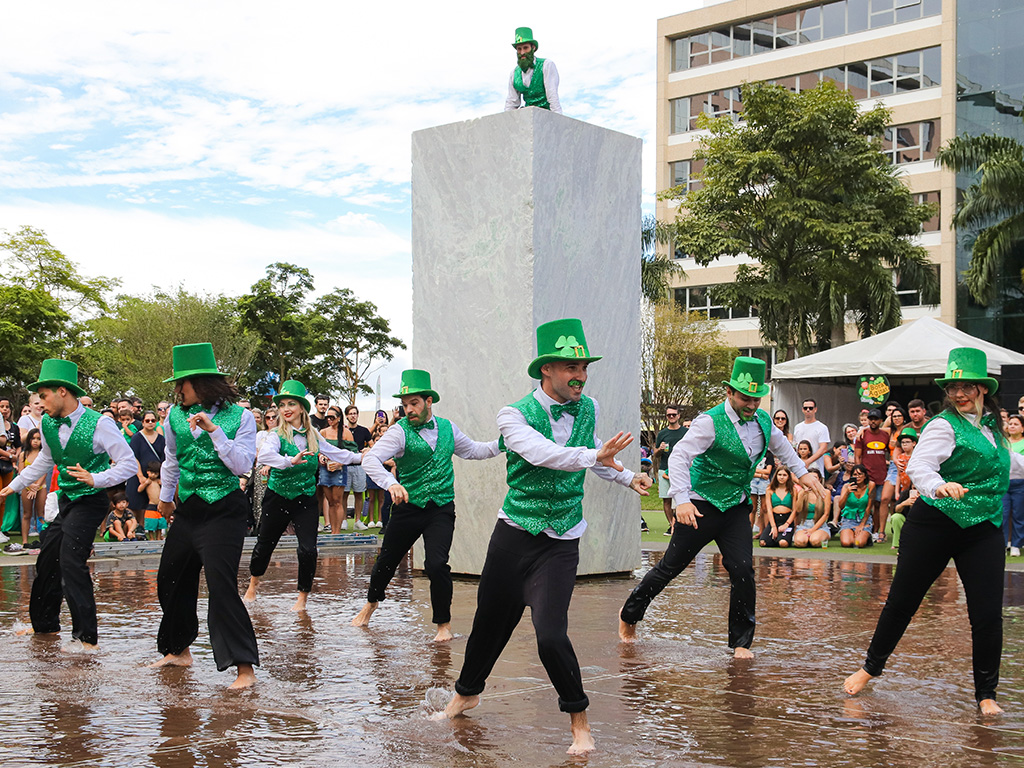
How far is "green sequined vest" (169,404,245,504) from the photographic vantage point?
6.62 meters

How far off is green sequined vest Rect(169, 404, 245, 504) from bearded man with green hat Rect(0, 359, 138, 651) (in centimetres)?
99

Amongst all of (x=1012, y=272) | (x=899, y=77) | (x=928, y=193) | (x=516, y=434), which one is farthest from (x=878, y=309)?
(x=516, y=434)

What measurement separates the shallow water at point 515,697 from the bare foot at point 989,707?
53 millimetres

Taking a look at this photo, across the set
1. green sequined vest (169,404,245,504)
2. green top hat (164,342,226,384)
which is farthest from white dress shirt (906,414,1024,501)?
green top hat (164,342,226,384)

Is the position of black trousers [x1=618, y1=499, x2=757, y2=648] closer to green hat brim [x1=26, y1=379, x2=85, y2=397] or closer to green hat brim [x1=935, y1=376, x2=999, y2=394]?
green hat brim [x1=935, y1=376, x2=999, y2=394]

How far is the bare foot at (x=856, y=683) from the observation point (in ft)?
20.7

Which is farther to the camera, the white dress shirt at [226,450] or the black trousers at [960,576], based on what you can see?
the white dress shirt at [226,450]

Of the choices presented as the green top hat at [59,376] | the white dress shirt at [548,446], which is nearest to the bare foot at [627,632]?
the white dress shirt at [548,446]

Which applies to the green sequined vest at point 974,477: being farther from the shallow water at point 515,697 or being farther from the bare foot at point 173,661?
the bare foot at point 173,661

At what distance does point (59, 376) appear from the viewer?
779cm

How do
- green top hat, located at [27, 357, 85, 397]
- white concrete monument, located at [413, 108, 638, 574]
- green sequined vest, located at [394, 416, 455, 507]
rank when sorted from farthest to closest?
white concrete monument, located at [413, 108, 638, 574] → green sequined vest, located at [394, 416, 455, 507] → green top hat, located at [27, 357, 85, 397]

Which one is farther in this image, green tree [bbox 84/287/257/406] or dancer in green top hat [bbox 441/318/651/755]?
green tree [bbox 84/287/257/406]

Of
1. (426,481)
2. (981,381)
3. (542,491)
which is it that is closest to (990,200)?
(426,481)

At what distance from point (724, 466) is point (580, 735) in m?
2.80
